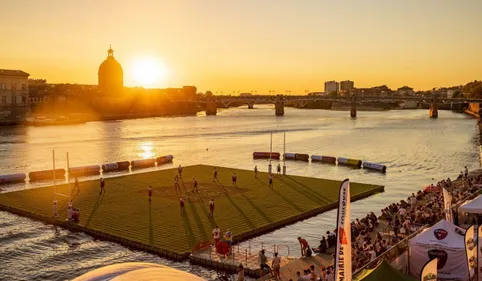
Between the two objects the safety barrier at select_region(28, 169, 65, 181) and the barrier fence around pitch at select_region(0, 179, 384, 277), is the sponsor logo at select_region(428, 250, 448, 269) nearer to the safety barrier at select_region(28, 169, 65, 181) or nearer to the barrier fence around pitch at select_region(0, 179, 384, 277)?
the barrier fence around pitch at select_region(0, 179, 384, 277)

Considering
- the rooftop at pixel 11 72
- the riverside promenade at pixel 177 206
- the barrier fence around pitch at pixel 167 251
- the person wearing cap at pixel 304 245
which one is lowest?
the barrier fence around pitch at pixel 167 251

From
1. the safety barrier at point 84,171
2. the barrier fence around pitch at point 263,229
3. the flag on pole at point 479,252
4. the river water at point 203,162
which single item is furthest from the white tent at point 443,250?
the safety barrier at point 84,171

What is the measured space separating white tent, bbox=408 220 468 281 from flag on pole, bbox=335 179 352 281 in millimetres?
6736

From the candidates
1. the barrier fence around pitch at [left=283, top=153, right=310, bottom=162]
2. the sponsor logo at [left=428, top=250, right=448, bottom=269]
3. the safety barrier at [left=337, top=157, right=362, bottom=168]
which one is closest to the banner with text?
the sponsor logo at [left=428, top=250, right=448, bottom=269]

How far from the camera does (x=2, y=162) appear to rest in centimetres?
6744

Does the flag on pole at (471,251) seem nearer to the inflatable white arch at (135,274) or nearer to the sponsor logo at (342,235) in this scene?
the sponsor logo at (342,235)

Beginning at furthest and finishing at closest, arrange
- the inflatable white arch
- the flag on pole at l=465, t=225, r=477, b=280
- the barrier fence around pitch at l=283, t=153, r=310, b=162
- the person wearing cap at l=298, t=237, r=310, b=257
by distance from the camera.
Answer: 1. the barrier fence around pitch at l=283, t=153, r=310, b=162
2. the person wearing cap at l=298, t=237, r=310, b=257
3. the flag on pole at l=465, t=225, r=477, b=280
4. the inflatable white arch

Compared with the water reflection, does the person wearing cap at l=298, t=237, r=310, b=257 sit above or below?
above

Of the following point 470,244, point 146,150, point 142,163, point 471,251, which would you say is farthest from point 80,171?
point 470,244

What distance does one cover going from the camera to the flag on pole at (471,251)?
49.2 ft

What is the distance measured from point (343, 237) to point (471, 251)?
6.73 metres

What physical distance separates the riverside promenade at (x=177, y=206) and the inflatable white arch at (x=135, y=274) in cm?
1651

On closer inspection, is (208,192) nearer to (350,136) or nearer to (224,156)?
(224,156)

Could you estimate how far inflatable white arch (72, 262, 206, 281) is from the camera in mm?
7598
